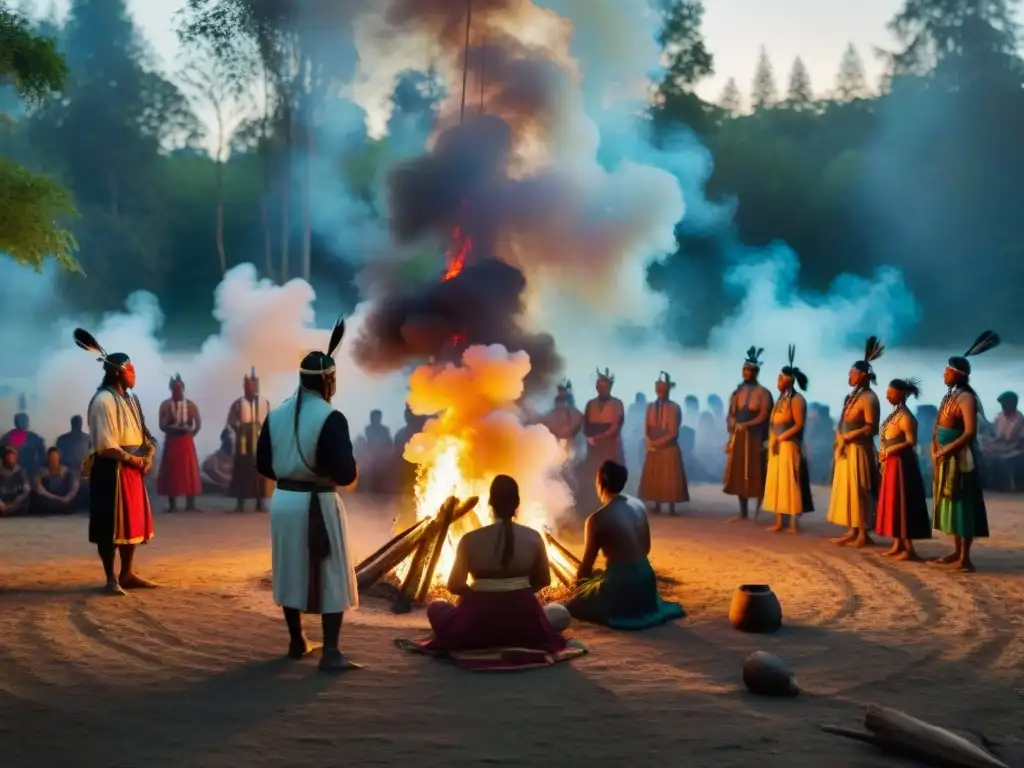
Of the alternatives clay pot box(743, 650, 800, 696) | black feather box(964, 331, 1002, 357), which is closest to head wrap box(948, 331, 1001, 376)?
black feather box(964, 331, 1002, 357)

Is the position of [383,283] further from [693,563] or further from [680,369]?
[680,369]

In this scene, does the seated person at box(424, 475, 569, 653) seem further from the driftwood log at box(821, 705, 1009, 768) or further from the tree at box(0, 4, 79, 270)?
the tree at box(0, 4, 79, 270)

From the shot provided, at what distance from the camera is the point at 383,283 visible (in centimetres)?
1134

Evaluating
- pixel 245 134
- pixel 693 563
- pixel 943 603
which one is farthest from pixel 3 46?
pixel 245 134

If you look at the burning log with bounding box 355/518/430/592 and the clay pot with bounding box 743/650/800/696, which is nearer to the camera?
the clay pot with bounding box 743/650/800/696

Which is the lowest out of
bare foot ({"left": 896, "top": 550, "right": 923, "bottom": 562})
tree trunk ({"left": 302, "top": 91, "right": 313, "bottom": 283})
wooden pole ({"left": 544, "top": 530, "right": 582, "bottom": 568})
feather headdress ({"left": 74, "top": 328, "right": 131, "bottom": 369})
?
bare foot ({"left": 896, "top": 550, "right": 923, "bottom": 562})

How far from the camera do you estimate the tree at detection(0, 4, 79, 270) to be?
376 inches

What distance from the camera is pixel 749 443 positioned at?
41.5ft

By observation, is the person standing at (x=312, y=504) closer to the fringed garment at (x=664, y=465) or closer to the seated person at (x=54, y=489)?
the fringed garment at (x=664, y=465)

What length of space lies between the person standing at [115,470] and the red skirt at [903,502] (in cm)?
672

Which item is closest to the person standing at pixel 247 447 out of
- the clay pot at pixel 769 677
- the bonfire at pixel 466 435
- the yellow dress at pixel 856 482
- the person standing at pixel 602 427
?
the person standing at pixel 602 427

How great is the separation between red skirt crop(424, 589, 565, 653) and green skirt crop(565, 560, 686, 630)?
105 cm

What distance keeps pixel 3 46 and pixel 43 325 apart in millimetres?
18228

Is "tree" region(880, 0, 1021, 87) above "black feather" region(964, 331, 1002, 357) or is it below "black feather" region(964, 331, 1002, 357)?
above
